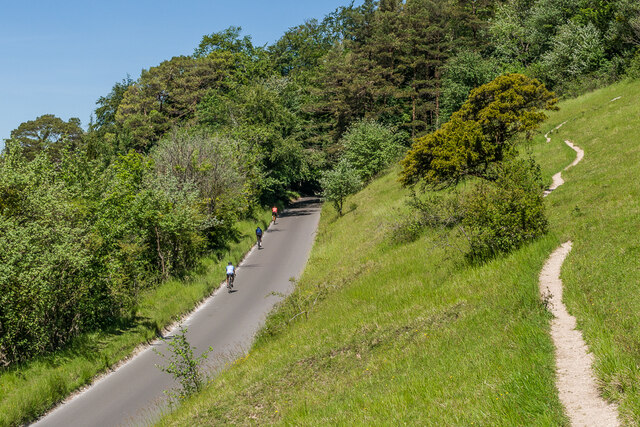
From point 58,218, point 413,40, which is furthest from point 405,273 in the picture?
point 413,40

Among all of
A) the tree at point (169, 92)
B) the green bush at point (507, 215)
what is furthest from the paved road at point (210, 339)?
the tree at point (169, 92)

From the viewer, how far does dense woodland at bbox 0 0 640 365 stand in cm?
1920

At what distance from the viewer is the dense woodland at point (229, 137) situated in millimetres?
19203

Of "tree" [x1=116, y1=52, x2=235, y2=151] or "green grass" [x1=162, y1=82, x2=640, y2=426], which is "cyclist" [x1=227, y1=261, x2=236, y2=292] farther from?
"tree" [x1=116, y1=52, x2=235, y2=151]

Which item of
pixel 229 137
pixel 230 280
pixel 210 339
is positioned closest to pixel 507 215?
pixel 210 339

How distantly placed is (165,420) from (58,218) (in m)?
12.0

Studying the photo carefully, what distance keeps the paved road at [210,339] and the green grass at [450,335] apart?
279 cm

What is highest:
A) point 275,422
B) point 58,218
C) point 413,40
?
point 413,40

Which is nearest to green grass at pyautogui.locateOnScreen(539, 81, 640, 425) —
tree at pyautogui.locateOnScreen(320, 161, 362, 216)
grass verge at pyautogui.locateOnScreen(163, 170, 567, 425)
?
grass verge at pyautogui.locateOnScreen(163, 170, 567, 425)

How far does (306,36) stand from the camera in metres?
98.5

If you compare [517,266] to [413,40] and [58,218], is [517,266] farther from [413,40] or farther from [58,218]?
[413,40]

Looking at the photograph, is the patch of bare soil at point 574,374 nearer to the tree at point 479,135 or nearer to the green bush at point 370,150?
the tree at point 479,135

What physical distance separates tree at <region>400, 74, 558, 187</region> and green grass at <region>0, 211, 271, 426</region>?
42.2 ft

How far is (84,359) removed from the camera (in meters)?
18.1
